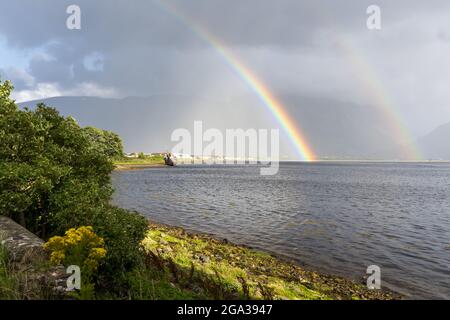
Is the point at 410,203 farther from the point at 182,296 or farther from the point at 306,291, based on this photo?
the point at 182,296

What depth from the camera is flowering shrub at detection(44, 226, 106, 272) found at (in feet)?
27.9

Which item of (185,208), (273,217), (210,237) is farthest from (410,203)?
(210,237)

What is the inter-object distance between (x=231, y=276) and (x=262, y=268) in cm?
385

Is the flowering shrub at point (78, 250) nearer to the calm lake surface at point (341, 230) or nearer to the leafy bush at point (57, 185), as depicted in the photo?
the leafy bush at point (57, 185)

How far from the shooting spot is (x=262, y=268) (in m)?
19.6

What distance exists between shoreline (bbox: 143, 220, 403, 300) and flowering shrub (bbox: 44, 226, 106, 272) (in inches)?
241

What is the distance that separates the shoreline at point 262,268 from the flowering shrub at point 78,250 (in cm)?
612

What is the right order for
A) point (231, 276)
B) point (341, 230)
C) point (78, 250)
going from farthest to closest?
point (341, 230), point (231, 276), point (78, 250)

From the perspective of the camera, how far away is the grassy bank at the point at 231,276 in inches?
500

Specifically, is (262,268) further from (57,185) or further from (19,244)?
(19,244)

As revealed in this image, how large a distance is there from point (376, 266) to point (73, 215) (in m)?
19.5

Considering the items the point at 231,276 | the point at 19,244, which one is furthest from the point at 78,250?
the point at 231,276

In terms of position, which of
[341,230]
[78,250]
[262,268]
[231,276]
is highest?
[78,250]

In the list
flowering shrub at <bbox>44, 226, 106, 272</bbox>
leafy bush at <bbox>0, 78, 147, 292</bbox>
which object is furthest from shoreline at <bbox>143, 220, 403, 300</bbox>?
flowering shrub at <bbox>44, 226, 106, 272</bbox>
